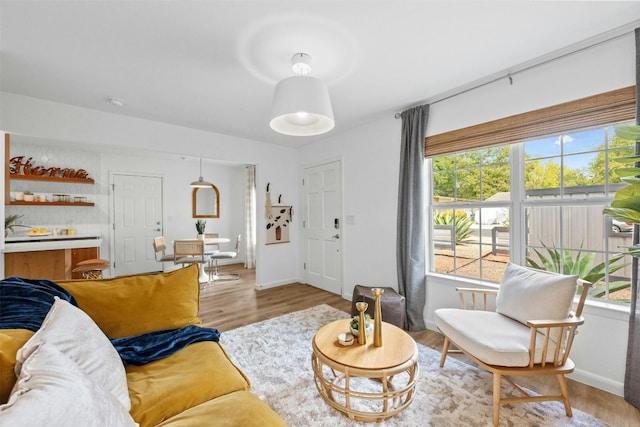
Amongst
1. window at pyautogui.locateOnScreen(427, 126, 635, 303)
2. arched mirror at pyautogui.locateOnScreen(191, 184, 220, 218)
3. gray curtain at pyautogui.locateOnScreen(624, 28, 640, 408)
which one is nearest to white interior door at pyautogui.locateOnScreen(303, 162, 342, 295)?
window at pyautogui.locateOnScreen(427, 126, 635, 303)

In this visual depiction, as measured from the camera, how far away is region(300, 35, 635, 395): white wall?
1.85 m

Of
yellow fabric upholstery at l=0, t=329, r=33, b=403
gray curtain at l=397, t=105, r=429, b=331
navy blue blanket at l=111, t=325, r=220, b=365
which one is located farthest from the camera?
gray curtain at l=397, t=105, r=429, b=331

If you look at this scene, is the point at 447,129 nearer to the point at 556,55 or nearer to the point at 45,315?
the point at 556,55

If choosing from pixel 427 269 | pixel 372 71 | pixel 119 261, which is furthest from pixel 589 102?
pixel 119 261

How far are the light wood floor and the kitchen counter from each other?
1948 millimetres

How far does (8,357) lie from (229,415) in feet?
2.50

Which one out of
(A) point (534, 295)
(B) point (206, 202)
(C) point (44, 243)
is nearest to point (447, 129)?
(A) point (534, 295)

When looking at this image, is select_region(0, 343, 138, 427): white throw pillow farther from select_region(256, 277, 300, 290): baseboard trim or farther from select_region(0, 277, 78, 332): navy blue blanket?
select_region(256, 277, 300, 290): baseboard trim

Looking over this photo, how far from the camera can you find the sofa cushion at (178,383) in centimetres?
111

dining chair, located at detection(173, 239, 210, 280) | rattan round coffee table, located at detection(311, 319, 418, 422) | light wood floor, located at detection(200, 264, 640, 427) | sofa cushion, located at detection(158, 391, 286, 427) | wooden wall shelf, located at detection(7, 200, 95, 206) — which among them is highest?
wooden wall shelf, located at detection(7, 200, 95, 206)

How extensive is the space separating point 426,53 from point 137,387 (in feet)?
9.01

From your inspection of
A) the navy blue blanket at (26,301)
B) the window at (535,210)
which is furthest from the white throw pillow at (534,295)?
the navy blue blanket at (26,301)

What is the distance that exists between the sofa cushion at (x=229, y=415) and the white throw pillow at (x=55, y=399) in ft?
Result: 0.74

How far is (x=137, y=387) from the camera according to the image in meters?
1.21
